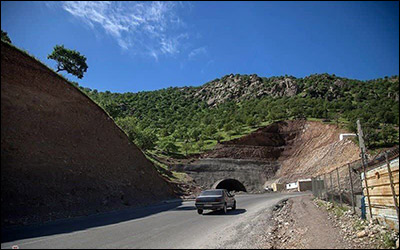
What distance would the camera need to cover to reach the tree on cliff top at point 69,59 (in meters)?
50.2

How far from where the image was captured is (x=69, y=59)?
5166cm

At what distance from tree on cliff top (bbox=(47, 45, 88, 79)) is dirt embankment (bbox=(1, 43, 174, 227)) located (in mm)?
30943

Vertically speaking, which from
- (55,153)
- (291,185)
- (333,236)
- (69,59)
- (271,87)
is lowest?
(291,185)

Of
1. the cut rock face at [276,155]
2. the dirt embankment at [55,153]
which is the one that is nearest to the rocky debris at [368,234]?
the dirt embankment at [55,153]

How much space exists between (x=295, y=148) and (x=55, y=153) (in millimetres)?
56353

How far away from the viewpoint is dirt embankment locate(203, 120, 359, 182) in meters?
48.6

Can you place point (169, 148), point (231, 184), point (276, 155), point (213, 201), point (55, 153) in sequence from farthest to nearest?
point (169, 148) → point (276, 155) → point (231, 184) → point (55, 153) → point (213, 201)

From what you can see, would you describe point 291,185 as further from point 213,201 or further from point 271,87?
point 271,87

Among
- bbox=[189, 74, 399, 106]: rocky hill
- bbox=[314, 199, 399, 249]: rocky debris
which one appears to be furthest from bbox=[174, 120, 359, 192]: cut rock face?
bbox=[189, 74, 399, 106]: rocky hill

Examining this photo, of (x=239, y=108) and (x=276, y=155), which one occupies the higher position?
(x=239, y=108)

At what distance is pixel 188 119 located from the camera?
10662 cm

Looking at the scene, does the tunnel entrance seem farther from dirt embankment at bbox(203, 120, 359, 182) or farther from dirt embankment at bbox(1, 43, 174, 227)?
dirt embankment at bbox(1, 43, 174, 227)

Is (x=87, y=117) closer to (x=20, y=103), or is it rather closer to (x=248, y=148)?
(x=20, y=103)

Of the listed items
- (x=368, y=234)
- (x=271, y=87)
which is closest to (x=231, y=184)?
(x=368, y=234)
